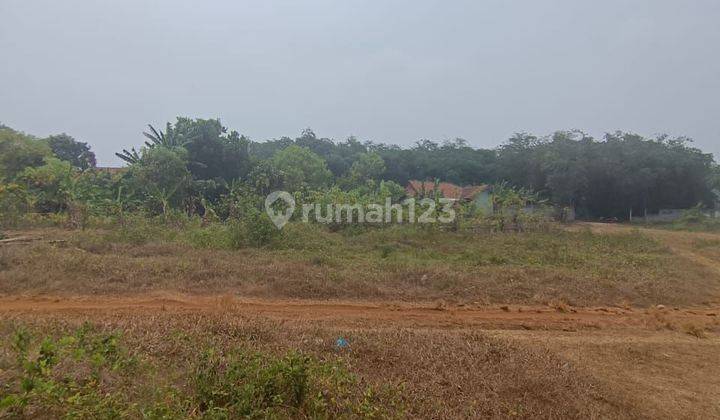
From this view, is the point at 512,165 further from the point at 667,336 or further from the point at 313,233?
the point at 667,336

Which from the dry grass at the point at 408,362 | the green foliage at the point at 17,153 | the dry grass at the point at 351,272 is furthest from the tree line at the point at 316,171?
the dry grass at the point at 408,362

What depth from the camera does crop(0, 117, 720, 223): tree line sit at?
52.6 feet

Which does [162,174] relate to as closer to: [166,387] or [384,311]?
[384,311]

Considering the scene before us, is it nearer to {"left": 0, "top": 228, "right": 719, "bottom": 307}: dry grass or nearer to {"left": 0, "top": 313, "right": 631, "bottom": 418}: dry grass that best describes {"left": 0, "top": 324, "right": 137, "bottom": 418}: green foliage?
{"left": 0, "top": 313, "right": 631, "bottom": 418}: dry grass

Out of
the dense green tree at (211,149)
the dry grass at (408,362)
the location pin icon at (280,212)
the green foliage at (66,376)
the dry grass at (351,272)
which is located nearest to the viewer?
the green foliage at (66,376)

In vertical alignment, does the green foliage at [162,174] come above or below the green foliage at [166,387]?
above

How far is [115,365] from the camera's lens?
266 centimetres

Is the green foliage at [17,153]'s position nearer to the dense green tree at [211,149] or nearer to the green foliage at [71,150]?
the dense green tree at [211,149]

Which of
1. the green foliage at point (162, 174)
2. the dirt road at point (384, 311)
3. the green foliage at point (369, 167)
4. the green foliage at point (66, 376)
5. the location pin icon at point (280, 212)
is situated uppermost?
the green foliage at point (369, 167)

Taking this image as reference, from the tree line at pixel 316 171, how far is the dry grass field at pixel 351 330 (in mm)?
5719

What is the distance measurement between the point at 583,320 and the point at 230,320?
461 cm

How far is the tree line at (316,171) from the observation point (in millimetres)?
16031

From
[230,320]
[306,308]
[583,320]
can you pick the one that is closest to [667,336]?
[583,320]

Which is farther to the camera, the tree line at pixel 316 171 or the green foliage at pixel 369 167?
the green foliage at pixel 369 167
